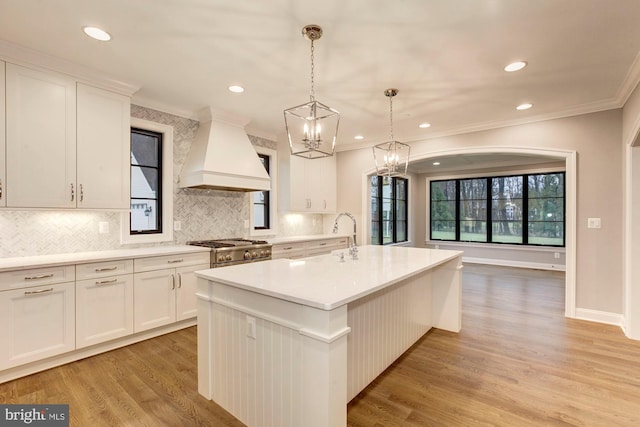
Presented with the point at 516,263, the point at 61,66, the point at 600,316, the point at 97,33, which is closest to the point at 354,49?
the point at 97,33

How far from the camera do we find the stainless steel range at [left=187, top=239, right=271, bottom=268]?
3.77 metres

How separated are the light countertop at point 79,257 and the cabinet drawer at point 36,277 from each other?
0.05m

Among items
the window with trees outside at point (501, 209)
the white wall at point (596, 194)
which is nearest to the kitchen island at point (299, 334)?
the white wall at point (596, 194)

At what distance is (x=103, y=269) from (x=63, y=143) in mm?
1208

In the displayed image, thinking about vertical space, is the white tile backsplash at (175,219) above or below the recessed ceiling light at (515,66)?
below

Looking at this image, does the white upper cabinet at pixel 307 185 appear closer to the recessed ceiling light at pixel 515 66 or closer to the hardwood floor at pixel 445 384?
the hardwood floor at pixel 445 384

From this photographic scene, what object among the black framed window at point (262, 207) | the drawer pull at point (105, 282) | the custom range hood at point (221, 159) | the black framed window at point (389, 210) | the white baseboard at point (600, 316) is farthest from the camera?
the black framed window at point (389, 210)

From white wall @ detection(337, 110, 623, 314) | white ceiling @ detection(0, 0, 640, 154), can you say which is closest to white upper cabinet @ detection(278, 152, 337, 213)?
white ceiling @ detection(0, 0, 640, 154)

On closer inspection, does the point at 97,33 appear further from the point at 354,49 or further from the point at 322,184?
the point at 322,184

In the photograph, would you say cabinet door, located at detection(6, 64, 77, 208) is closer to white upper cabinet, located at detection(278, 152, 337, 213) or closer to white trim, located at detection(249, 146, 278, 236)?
white trim, located at detection(249, 146, 278, 236)

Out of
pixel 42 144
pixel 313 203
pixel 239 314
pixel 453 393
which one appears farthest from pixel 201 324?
pixel 313 203

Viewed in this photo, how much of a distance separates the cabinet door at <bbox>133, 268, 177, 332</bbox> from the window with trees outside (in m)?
7.52

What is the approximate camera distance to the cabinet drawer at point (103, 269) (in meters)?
2.81

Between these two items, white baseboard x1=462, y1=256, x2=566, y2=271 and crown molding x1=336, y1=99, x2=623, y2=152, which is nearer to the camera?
crown molding x1=336, y1=99, x2=623, y2=152
